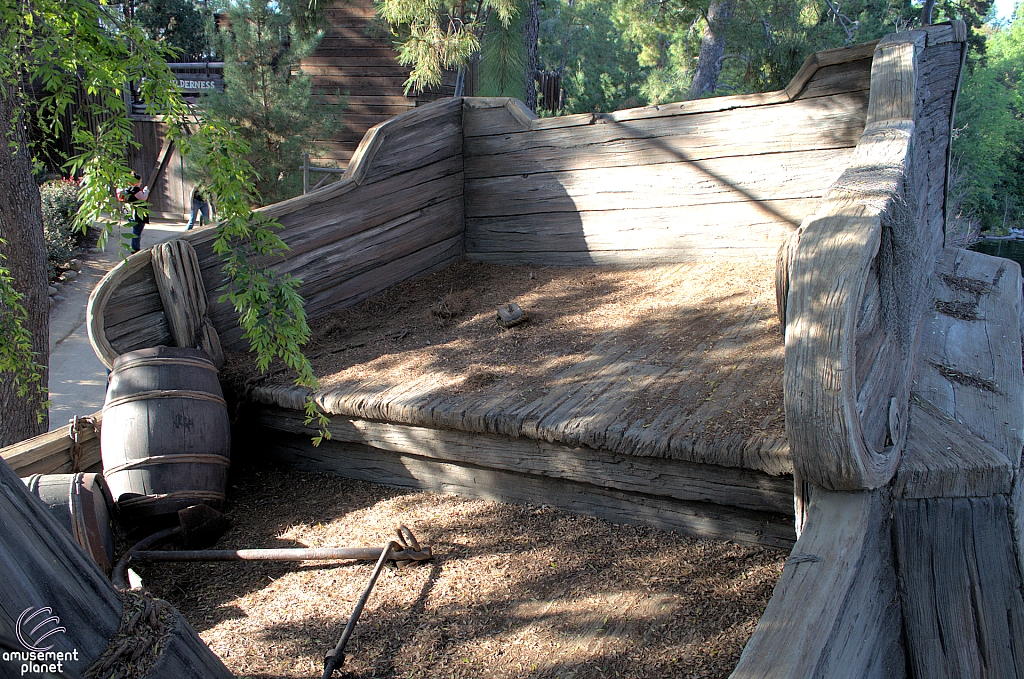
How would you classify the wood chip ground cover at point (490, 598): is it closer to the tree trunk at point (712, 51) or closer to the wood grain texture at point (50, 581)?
the wood grain texture at point (50, 581)

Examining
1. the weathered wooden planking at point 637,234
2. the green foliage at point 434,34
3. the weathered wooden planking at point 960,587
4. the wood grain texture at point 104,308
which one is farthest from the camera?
the green foliage at point 434,34

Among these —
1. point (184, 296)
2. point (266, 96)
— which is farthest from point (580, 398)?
point (266, 96)

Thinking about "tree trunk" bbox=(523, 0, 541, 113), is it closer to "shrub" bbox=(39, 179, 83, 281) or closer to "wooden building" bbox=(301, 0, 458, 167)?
"wooden building" bbox=(301, 0, 458, 167)

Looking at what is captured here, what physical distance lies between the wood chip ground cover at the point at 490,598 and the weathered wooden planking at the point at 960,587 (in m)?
0.42

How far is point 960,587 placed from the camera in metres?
2.05

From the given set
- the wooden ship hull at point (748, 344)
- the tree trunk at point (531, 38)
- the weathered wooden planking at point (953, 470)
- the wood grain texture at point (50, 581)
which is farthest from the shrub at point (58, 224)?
the weathered wooden planking at point (953, 470)

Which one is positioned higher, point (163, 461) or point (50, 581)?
point (50, 581)

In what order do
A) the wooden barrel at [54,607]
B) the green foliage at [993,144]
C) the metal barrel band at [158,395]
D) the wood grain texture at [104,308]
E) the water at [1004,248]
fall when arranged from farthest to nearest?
the water at [1004,248] < the green foliage at [993,144] < the wood grain texture at [104,308] < the metal barrel band at [158,395] < the wooden barrel at [54,607]

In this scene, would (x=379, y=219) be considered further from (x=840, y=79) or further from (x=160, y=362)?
(x=840, y=79)

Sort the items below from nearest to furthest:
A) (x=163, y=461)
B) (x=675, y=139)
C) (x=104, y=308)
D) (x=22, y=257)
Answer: (x=163, y=461), (x=104, y=308), (x=675, y=139), (x=22, y=257)

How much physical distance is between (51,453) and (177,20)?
1979cm

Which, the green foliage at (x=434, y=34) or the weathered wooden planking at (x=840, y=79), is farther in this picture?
the green foliage at (x=434, y=34)

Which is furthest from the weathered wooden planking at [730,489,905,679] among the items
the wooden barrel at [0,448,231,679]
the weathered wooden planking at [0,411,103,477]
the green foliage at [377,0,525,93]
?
the green foliage at [377,0,525,93]

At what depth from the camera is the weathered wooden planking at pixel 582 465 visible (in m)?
2.47
